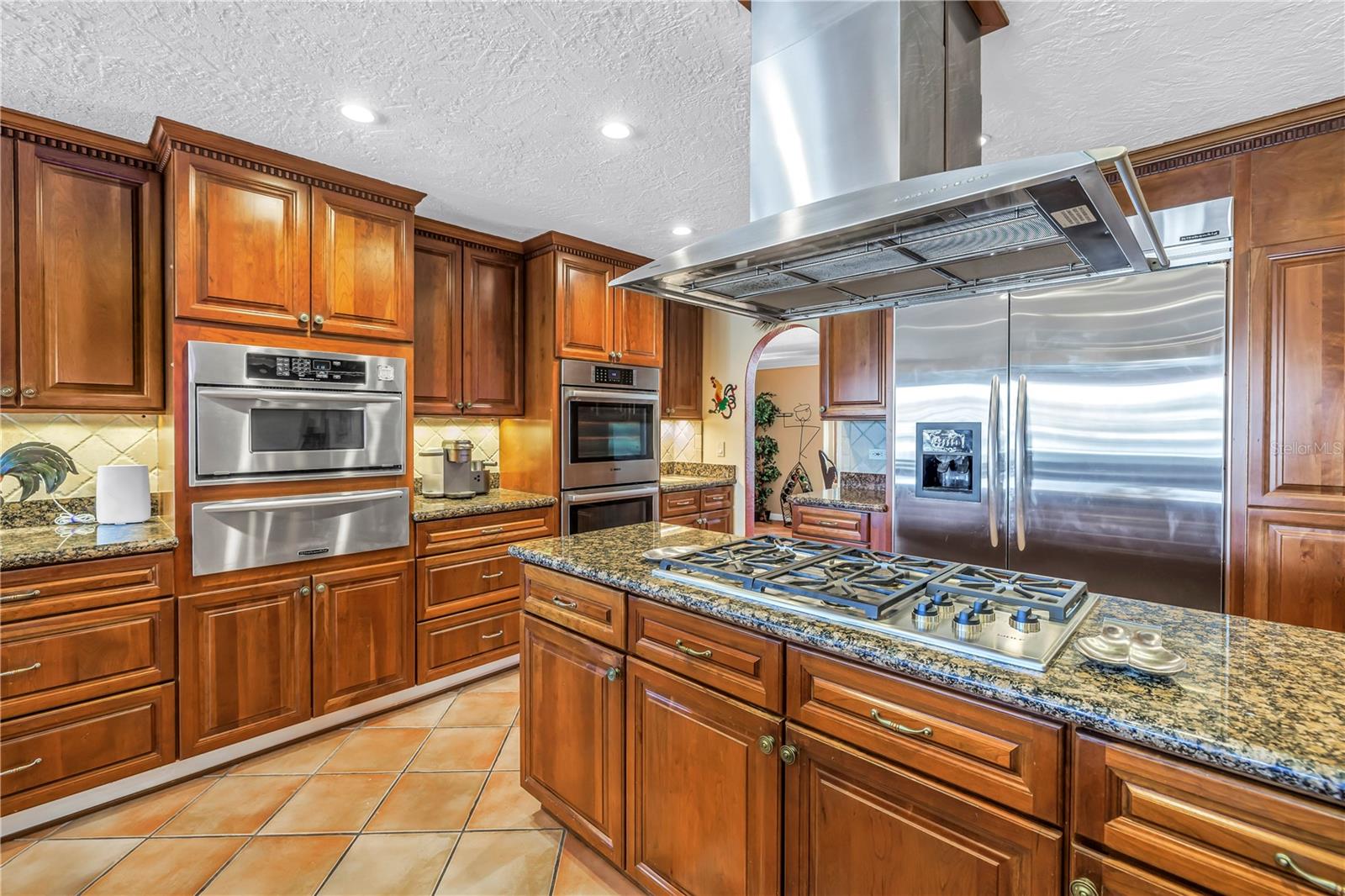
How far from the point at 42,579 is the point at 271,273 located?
132 centimetres

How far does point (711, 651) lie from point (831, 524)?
6.72 feet

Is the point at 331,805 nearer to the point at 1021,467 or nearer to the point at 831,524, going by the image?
the point at 831,524

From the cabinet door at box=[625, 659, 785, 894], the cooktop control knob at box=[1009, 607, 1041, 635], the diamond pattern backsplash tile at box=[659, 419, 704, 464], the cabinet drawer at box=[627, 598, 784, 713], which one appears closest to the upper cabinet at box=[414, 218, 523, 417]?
the diamond pattern backsplash tile at box=[659, 419, 704, 464]

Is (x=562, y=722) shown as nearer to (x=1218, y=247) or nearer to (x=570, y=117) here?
(x=570, y=117)

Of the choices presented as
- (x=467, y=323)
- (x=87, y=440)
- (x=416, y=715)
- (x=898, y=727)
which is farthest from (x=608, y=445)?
(x=898, y=727)

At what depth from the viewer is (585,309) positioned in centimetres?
362

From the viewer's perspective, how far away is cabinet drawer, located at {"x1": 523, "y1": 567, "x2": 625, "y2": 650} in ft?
5.41

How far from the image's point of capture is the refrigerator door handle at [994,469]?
2.66 meters

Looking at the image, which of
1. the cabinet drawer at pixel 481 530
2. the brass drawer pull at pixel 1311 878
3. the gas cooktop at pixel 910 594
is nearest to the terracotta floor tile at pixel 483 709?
the cabinet drawer at pixel 481 530

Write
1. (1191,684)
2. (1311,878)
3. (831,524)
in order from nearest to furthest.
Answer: (1311,878), (1191,684), (831,524)

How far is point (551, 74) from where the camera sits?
74.5 inches

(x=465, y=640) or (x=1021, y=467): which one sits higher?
(x=1021, y=467)

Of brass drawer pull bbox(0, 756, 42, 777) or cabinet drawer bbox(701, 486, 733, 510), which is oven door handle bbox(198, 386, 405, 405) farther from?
cabinet drawer bbox(701, 486, 733, 510)

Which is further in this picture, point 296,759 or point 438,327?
point 438,327
